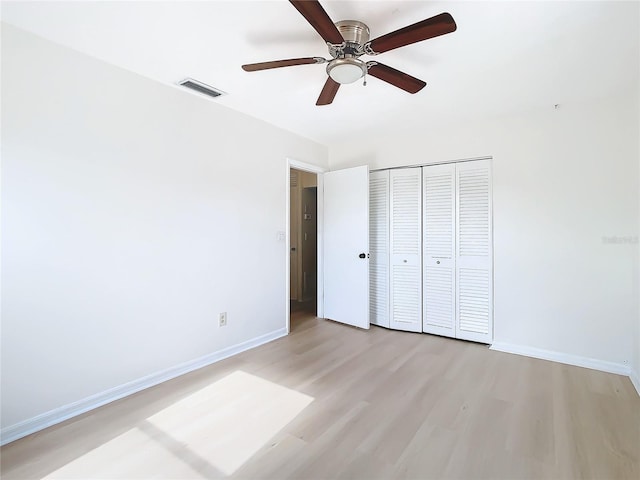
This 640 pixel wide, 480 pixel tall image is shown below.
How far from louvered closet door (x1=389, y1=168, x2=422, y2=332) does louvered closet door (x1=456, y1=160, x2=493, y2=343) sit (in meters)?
0.44

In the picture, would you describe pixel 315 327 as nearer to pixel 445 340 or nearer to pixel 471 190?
pixel 445 340

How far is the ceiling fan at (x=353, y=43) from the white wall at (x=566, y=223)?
166 centimetres

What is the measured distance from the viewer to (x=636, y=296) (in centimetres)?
260

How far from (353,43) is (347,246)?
8.28ft

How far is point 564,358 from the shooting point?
9.66ft

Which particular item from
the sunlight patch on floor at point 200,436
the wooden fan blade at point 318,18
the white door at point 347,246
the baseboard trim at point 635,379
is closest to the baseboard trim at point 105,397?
the sunlight patch on floor at point 200,436

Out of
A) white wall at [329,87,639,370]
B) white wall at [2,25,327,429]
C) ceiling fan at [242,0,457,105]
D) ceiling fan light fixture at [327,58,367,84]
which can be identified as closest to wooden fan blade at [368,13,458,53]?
ceiling fan at [242,0,457,105]

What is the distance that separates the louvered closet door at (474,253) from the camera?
334 cm

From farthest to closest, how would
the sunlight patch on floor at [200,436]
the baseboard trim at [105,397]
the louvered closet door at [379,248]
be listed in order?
the louvered closet door at [379,248] → the baseboard trim at [105,397] → the sunlight patch on floor at [200,436]

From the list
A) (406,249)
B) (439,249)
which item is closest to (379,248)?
(406,249)

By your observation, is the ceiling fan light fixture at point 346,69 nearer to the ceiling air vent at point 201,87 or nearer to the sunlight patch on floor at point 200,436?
the ceiling air vent at point 201,87

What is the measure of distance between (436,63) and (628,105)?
186 cm

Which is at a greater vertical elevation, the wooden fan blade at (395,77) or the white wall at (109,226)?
the wooden fan blade at (395,77)

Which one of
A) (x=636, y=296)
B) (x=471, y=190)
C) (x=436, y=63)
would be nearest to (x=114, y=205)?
(x=436, y=63)
